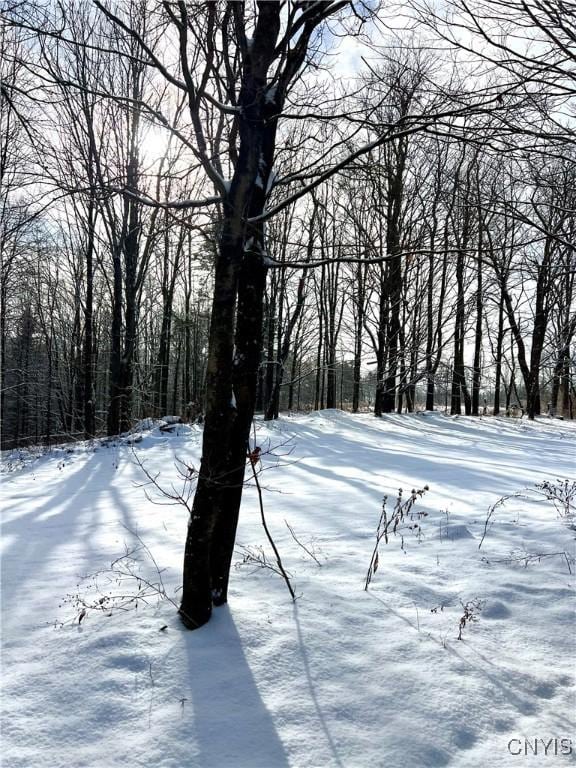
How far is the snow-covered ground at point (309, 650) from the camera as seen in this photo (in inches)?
71.6

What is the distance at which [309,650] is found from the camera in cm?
237

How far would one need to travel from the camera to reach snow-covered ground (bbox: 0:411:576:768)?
1818mm

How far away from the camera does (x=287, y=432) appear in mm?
10977

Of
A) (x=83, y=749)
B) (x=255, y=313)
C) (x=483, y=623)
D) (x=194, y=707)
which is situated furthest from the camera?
(x=255, y=313)

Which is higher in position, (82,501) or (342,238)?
(342,238)

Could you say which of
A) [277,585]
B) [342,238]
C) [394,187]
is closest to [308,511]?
[277,585]

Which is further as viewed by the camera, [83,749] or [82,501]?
[82,501]

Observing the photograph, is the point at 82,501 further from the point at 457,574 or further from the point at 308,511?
the point at 457,574

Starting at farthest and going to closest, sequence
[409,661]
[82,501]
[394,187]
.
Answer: [394,187]
[82,501]
[409,661]

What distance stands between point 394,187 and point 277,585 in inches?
524

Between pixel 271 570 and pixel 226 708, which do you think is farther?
pixel 271 570

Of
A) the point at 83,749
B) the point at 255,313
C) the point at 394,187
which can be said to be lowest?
the point at 83,749

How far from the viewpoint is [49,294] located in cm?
2281

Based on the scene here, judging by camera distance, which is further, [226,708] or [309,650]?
[309,650]
